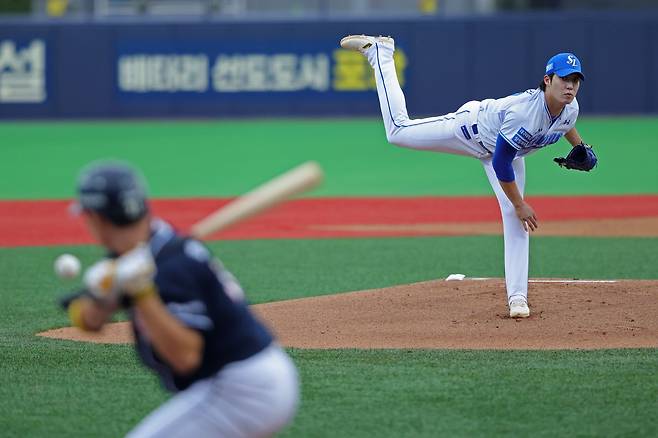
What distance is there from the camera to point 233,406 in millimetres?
4043

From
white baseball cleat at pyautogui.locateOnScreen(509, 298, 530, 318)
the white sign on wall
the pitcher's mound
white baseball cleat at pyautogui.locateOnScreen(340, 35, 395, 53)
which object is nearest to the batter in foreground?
the pitcher's mound

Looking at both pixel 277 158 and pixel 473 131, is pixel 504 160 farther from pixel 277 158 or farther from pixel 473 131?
pixel 277 158

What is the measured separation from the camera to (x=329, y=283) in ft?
35.9

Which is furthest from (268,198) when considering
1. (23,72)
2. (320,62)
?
(23,72)

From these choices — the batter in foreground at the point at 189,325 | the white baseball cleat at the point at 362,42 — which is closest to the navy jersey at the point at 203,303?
the batter in foreground at the point at 189,325

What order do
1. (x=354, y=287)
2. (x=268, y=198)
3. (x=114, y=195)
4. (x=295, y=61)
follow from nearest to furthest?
(x=114, y=195) → (x=268, y=198) → (x=354, y=287) → (x=295, y=61)

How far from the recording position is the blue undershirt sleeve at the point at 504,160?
8156 mm

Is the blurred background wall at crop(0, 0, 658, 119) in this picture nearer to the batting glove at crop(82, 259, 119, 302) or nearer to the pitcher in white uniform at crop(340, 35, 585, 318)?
the pitcher in white uniform at crop(340, 35, 585, 318)

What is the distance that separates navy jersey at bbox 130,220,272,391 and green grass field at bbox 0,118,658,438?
176 centimetres

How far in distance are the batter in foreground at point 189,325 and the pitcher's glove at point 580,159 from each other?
5.04 meters

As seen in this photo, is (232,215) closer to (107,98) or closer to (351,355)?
(351,355)

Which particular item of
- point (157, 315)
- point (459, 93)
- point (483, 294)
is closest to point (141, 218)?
point (157, 315)

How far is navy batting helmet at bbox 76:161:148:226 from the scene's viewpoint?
384 centimetres

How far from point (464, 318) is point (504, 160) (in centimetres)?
132
